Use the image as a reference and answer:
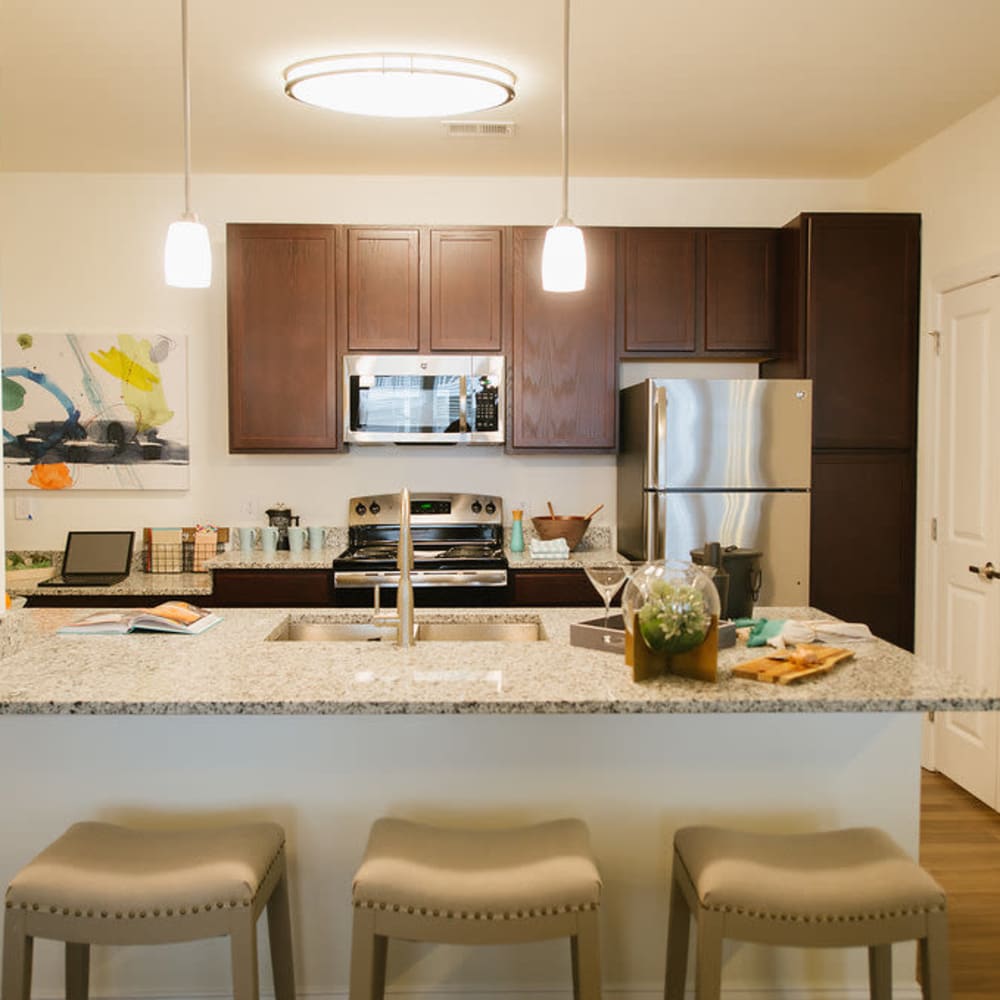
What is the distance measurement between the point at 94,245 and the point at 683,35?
2.99m

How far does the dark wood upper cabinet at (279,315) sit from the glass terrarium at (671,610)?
2.65 metres

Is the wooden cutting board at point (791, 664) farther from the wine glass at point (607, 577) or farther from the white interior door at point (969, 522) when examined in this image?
the white interior door at point (969, 522)

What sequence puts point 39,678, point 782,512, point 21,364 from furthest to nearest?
point 21,364 < point 782,512 < point 39,678

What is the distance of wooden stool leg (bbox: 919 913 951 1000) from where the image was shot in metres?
1.72

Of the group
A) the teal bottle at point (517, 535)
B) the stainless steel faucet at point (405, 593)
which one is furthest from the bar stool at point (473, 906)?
the teal bottle at point (517, 535)

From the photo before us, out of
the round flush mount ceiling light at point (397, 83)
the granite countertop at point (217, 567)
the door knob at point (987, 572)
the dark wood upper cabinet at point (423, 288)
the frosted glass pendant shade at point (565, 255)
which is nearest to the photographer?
the frosted glass pendant shade at point (565, 255)

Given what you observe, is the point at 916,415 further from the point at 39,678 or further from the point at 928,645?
the point at 39,678

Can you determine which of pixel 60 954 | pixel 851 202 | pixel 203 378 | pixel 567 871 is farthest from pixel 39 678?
pixel 851 202

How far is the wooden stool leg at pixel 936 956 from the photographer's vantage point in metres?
1.72

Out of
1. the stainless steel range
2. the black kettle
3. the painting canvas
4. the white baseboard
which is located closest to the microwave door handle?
the stainless steel range

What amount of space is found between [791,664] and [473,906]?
0.85 meters

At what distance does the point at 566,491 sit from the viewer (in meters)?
4.80

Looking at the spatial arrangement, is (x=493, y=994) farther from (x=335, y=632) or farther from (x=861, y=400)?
(x=861, y=400)

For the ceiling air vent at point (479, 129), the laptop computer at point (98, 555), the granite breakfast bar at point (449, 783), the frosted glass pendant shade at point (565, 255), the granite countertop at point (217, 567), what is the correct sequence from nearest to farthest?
the granite breakfast bar at point (449, 783), the frosted glass pendant shade at point (565, 255), the ceiling air vent at point (479, 129), the granite countertop at point (217, 567), the laptop computer at point (98, 555)
